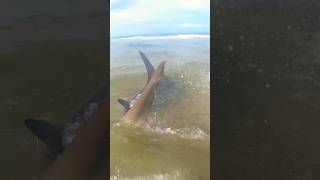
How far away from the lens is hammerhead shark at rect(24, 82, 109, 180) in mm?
2920

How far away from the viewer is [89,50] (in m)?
3.10

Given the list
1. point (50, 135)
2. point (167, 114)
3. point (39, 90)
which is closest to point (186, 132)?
point (167, 114)

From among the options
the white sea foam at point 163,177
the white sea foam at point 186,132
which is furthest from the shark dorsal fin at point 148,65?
the white sea foam at point 163,177

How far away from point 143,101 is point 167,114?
17 cm

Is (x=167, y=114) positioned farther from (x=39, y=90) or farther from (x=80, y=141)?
(x=39, y=90)

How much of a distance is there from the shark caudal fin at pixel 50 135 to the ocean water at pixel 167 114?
36cm

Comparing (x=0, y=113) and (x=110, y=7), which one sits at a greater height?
(x=110, y=7)

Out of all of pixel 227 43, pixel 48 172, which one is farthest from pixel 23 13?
pixel 227 43

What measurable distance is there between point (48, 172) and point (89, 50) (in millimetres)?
824

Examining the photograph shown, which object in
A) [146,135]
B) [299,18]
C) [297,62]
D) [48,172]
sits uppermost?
[299,18]

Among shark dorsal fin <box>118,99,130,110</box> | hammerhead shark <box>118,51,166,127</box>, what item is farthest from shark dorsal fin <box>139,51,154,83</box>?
shark dorsal fin <box>118,99,130,110</box>

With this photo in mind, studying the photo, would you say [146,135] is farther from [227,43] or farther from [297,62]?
[297,62]

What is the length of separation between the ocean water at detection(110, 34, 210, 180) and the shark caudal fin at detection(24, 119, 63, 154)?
1.17ft

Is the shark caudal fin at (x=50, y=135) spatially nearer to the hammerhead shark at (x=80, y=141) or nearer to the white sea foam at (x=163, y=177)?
the hammerhead shark at (x=80, y=141)
